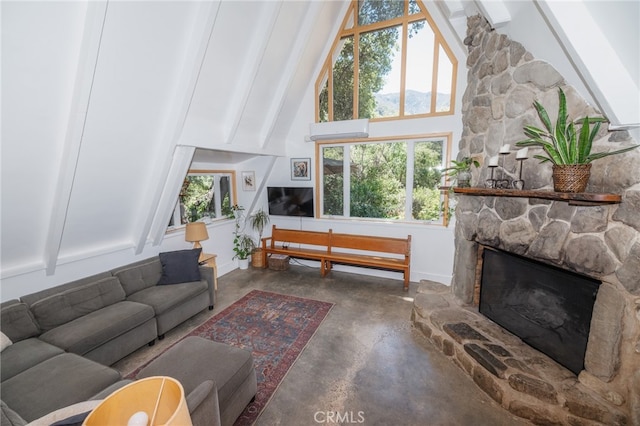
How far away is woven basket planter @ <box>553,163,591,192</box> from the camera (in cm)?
189

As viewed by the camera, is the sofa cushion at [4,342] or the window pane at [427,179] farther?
the window pane at [427,179]

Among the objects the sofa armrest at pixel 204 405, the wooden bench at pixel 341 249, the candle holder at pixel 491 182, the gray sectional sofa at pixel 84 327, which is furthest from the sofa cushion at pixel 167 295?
the candle holder at pixel 491 182

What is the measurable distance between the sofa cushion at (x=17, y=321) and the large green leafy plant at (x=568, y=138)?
4450mm

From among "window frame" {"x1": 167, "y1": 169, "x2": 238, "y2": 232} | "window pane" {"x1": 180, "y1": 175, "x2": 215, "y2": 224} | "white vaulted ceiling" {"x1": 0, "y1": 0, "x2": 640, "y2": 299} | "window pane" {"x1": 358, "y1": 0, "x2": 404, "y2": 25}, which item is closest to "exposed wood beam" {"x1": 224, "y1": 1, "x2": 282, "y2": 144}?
"white vaulted ceiling" {"x1": 0, "y1": 0, "x2": 640, "y2": 299}

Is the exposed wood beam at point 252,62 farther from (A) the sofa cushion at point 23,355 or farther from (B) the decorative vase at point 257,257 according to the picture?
(A) the sofa cushion at point 23,355

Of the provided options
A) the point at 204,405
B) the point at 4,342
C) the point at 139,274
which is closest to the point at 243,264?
the point at 139,274

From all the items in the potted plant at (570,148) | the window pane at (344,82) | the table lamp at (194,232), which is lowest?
the table lamp at (194,232)

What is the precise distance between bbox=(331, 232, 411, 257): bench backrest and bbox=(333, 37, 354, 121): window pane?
2.10m

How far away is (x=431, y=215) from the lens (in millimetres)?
4410

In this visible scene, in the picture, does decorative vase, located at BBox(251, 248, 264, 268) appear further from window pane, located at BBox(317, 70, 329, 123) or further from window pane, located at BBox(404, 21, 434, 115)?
window pane, located at BBox(404, 21, 434, 115)

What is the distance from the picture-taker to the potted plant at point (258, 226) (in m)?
5.29

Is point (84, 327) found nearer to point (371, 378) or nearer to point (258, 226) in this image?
point (371, 378)

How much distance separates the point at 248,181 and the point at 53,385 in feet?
12.9

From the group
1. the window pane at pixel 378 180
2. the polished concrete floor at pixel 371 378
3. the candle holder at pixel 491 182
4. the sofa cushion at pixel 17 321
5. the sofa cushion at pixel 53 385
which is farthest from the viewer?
the window pane at pixel 378 180
